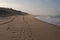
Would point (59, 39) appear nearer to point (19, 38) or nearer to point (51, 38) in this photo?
point (51, 38)

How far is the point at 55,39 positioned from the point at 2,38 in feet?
10.6

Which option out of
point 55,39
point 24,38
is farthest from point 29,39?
point 55,39

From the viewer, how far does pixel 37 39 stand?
833 centimetres

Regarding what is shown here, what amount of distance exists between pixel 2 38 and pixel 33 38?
6.19 feet

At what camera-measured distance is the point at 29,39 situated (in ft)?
26.9

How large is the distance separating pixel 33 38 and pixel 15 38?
3.62 feet

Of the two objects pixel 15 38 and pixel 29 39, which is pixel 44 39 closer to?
pixel 29 39

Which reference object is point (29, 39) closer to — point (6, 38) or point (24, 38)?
point (24, 38)

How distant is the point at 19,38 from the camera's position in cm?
835

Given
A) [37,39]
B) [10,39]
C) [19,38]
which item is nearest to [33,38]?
[37,39]

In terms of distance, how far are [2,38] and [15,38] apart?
79 cm

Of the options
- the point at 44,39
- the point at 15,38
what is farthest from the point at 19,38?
the point at 44,39

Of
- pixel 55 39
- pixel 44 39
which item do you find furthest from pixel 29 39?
pixel 55 39

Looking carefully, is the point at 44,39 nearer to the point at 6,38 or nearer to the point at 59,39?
the point at 59,39
